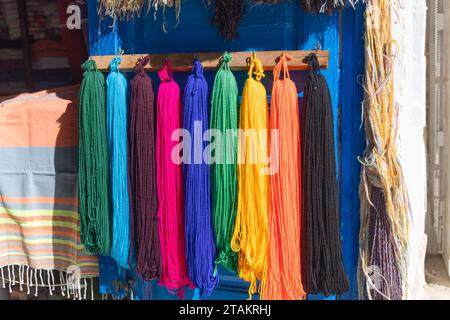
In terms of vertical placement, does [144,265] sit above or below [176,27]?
below

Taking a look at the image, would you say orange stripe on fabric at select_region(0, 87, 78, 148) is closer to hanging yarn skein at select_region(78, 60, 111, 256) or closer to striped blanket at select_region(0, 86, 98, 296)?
striped blanket at select_region(0, 86, 98, 296)

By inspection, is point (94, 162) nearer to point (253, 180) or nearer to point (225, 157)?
point (225, 157)

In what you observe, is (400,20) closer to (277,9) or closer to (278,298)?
(277,9)

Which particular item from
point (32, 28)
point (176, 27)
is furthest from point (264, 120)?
point (32, 28)

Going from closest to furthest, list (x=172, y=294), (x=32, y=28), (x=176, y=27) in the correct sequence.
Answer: (x=176, y=27), (x=172, y=294), (x=32, y=28)

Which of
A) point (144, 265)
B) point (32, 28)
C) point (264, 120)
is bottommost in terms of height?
point (144, 265)

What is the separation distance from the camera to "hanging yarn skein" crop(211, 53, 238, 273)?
2.16m

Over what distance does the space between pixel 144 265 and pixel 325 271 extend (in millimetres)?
847

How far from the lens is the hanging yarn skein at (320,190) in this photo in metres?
2.08

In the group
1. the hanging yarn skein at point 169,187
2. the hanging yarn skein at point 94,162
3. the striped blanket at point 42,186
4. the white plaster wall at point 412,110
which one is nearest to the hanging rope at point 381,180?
the white plaster wall at point 412,110

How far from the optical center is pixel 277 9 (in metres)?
2.25

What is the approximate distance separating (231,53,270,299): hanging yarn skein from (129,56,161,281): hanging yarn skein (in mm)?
418

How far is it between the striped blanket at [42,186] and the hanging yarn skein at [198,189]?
0.78 metres

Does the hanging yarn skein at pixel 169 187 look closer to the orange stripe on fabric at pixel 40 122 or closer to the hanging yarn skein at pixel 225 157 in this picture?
the hanging yarn skein at pixel 225 157
